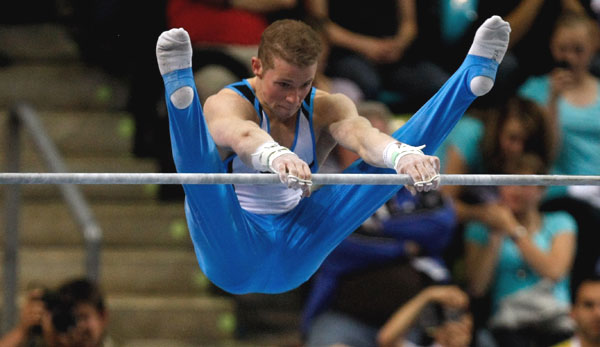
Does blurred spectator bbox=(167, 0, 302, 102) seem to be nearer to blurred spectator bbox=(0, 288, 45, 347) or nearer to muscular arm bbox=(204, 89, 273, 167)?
blurred spectator bbox=(0, 288, 45, 347)

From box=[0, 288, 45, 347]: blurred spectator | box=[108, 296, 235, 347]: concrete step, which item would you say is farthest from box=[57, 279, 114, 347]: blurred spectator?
box=[108, 296, 235, 347]: concrete step

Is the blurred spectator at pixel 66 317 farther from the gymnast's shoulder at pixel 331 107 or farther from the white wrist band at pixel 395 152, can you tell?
the white wrist band at pixel 395 152

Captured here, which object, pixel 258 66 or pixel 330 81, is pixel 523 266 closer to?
pixel 330 81

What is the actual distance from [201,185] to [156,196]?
2100mm

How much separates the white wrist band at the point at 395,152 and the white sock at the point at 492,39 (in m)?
0.38

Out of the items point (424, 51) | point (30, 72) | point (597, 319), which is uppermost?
point (424, 51)

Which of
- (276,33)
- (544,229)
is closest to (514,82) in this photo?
(544,229)

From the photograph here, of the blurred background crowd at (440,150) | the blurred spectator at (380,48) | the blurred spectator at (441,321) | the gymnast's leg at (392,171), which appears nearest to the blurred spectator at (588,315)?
the blurred background crowd at (440,150)

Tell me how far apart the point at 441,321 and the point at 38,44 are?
2735 millimetres

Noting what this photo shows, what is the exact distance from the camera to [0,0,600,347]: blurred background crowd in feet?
13.8

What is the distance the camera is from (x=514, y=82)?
498cm

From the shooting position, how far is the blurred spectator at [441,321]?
4.12 m

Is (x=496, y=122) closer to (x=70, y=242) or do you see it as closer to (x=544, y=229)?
(x=544, y=229)

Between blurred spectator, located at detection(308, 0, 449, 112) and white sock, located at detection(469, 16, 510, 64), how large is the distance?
1809mm
